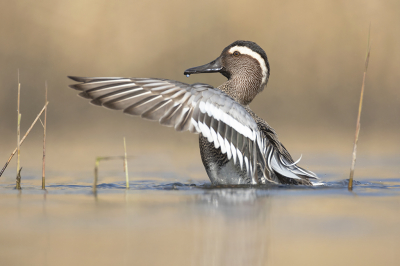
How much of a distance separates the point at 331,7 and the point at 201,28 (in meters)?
2.86

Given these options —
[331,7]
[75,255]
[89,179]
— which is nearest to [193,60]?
[331,7]

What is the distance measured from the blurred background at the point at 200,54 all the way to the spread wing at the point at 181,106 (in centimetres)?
435

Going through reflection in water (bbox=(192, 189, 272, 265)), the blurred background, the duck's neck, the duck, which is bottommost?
reflection in water (bbox=(192, 189, 272, 265))

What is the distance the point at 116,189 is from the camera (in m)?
5.04

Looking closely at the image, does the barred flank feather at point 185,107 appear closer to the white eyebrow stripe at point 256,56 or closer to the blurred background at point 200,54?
the white eyebrow stripe at point 256,56

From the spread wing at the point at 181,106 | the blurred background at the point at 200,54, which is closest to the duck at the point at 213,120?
the spread wing at the point at 181,106

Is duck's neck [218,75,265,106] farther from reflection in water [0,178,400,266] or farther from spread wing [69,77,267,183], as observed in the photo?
reflection in water [0,178,400,266]

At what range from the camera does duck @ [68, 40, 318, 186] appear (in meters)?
4.57

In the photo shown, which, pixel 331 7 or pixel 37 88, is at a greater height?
pixel 331 7

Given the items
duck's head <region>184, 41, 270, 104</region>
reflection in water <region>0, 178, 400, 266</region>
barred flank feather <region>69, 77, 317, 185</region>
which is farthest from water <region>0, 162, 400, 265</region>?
duck's head <region>184, 41, 270, 104</region>

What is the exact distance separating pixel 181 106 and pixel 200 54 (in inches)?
286

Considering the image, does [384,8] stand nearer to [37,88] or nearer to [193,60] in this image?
[193,60]

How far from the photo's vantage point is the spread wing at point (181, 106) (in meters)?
4.55

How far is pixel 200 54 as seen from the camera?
1179 centimetres
